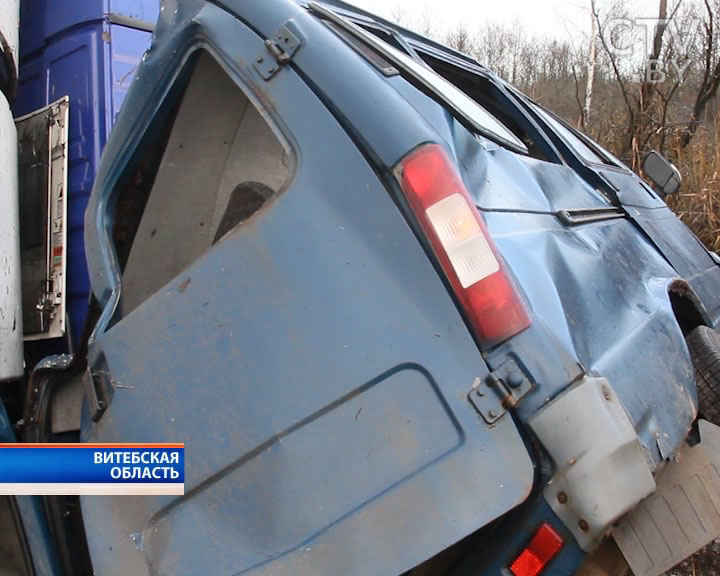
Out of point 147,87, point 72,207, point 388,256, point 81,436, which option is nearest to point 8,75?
point 72,207

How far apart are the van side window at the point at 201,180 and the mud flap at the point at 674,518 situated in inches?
46.0

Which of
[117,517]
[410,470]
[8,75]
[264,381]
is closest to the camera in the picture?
[410,470]

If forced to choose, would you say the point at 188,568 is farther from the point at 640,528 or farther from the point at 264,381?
the point at 640,528

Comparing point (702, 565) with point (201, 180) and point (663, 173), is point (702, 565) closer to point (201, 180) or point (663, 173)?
point (663, 173)

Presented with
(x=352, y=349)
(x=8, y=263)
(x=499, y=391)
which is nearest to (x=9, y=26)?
(x=8, y=263)

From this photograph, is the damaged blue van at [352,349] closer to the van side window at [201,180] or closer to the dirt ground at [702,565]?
the van side window at [201,180]

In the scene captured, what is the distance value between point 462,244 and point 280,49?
63 cm

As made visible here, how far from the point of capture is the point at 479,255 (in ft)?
4.79

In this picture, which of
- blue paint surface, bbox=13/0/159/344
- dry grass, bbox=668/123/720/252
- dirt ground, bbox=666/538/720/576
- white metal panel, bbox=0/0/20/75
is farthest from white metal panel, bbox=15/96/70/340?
dry grass, bbox=668/123/720/252

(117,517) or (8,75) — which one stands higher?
(8,75)

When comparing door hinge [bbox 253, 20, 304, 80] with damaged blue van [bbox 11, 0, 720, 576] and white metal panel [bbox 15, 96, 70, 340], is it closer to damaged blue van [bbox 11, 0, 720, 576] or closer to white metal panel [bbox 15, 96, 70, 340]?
damaged blue van [bbox 11, 0, 720, 576]

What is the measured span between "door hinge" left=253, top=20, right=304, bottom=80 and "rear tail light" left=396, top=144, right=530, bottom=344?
1.31 ft

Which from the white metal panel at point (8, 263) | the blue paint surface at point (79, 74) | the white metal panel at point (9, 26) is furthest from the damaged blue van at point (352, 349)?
the blue paint surface at point (79, 74)

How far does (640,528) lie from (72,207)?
306 centimetres
